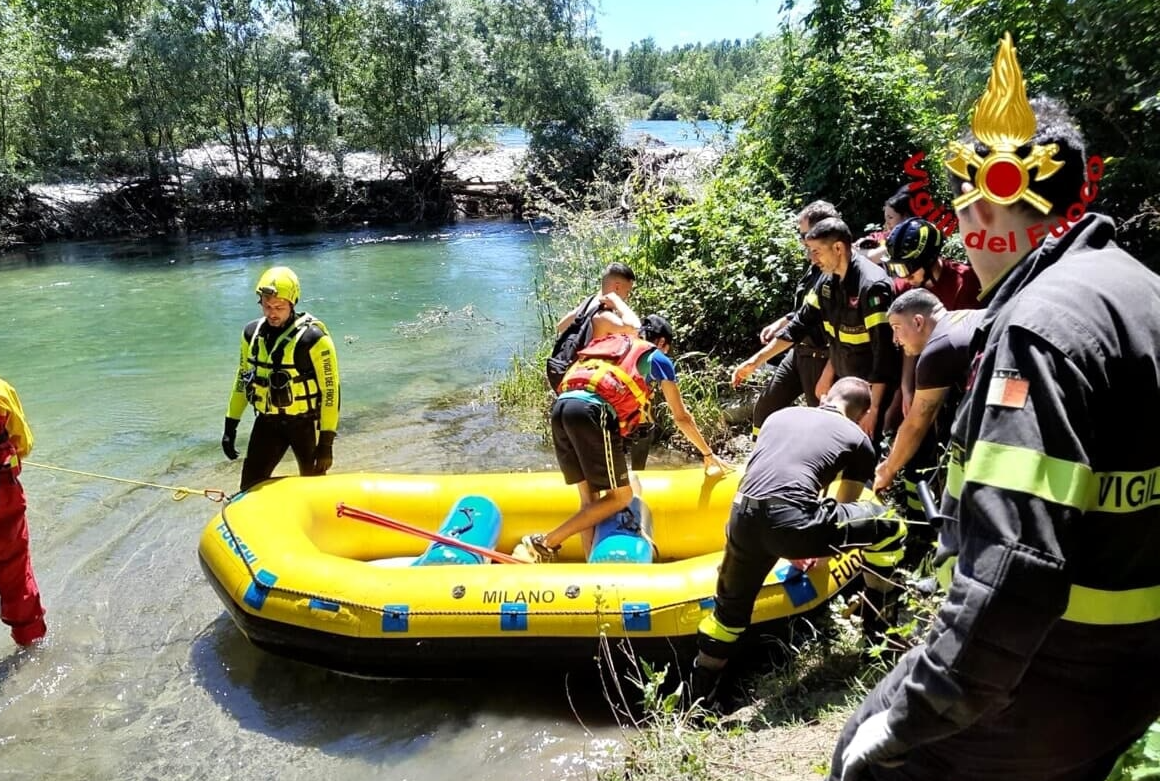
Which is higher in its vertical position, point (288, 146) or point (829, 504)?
point (288, 146)

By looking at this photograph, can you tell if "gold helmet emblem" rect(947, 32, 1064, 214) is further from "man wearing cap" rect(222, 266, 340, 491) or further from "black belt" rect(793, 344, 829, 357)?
"man wearing cap" rect(222, 266, 340, 491)

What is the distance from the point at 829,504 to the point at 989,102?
1.86 metres

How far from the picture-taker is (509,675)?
3.63 m

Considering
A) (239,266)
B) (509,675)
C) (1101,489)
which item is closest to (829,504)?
(509,675)

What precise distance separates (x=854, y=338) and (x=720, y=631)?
1.78m

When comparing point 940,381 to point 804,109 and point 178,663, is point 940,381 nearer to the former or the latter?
point 178,663

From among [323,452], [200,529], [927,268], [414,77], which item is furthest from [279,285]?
[414,77]

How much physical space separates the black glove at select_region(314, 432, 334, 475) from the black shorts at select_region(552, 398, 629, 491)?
1.42 metres

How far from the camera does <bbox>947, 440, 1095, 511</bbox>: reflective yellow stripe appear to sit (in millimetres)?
1041

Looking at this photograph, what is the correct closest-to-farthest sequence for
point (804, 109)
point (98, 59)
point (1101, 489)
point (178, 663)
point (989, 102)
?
point (1101, 489), point (989, 102), point (178, 663), point (804, 109), point (98, 59)

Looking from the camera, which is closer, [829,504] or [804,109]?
[829,504]

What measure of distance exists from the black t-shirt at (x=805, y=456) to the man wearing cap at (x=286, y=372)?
2.48 m

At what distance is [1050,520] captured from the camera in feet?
3.42

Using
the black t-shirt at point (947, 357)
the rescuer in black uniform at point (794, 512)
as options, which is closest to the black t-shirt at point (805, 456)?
the rescuer in black uniform at point (794, 512)
